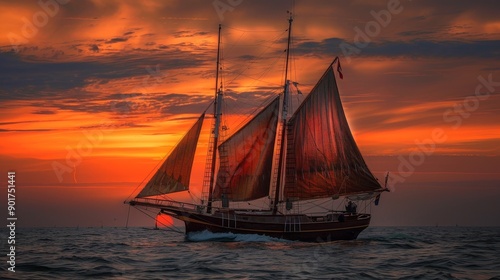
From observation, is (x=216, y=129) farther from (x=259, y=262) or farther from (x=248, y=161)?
(x=259, y=262)

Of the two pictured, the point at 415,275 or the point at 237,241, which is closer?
the point at 415,275

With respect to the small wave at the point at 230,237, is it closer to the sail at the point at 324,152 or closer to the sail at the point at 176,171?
the sail at the point at 324,152

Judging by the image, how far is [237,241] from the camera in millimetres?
→ 77250

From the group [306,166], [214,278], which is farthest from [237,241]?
[214,278]

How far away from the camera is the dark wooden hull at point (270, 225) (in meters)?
78.2

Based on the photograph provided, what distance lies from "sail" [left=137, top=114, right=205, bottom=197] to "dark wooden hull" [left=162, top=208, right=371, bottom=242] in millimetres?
5997

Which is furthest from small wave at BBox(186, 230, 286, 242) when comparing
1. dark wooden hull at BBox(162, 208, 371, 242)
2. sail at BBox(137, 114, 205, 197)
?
sail at BBox(137, 114, 205, 197)

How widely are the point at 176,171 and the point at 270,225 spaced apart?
1271 centimetres

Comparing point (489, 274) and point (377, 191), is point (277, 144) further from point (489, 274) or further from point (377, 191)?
point (489, 274)

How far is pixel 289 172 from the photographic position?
263 feet

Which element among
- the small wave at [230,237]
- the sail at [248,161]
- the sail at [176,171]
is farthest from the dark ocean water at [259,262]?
the sail at [176,171]

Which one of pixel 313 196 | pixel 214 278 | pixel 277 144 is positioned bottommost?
pixel 214 278

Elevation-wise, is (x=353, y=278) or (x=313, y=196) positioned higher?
(x=313, y=196)

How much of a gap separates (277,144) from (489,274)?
35123 mm
